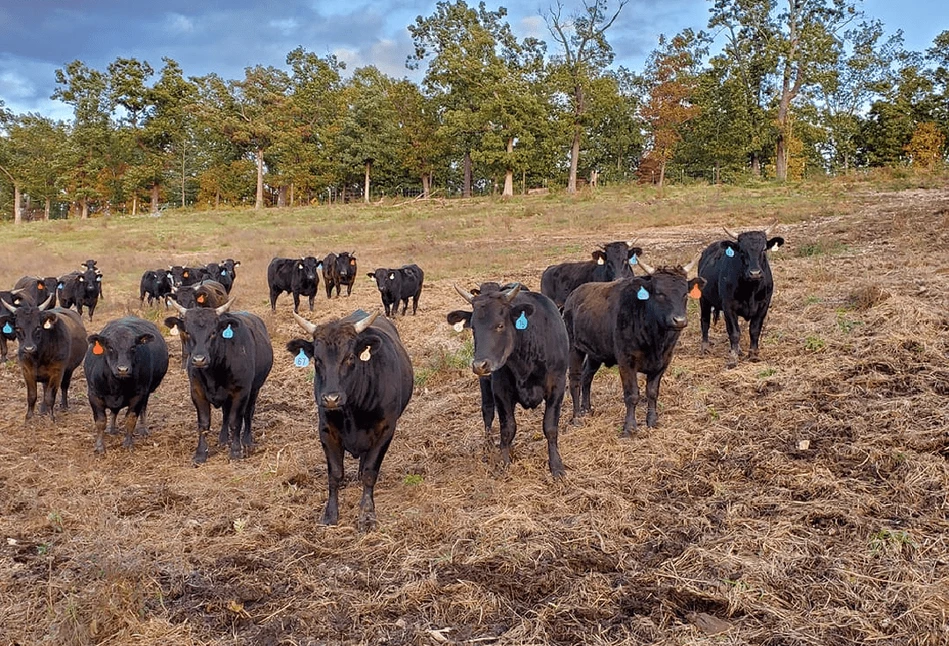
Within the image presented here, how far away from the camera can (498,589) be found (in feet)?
14.5

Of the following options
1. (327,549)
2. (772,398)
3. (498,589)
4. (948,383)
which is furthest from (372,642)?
(948,383)

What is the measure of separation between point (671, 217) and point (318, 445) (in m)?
22.3

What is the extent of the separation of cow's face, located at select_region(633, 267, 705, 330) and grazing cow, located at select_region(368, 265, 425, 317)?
951 cm

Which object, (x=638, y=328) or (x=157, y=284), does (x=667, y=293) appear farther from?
(x=157, y=284)

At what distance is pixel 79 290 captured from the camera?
17.3 metres

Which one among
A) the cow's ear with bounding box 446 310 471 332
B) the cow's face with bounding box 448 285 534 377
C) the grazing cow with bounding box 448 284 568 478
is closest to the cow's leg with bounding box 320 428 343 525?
the cow's face with bounding box 448 285 534 377

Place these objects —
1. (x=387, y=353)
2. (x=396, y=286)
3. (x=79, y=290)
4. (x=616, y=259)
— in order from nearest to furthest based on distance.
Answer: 1. (x=387, y=353)
2. (x=616, y=259)
3. (x=396, y=286)
4. (x=79, y=290)

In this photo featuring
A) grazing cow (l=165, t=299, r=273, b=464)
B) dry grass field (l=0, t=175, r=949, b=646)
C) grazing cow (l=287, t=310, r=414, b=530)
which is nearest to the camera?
dry grass field (l=0, t=175, r=949, b=646)

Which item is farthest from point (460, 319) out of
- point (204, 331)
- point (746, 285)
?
point (746, 285)

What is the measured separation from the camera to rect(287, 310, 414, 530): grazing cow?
5.45 metres

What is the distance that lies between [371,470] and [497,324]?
69.5 inches

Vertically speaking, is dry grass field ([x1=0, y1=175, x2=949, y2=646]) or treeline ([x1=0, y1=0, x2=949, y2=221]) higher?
treeline ([x1=0, y1=0, x2=949, y2=221])

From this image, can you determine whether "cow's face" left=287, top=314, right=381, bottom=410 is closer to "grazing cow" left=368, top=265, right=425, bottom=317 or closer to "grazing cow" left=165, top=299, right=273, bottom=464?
"grazing cow" left=165, top=299, right=273, bottom=464

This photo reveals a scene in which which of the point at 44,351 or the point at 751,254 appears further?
the point at 751,254
